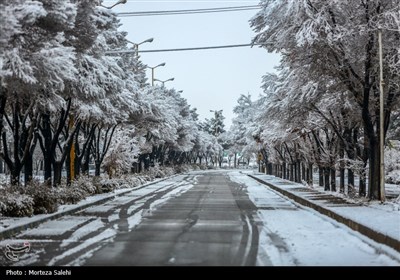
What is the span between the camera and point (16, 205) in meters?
15.9

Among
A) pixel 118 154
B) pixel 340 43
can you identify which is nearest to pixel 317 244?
pixel 340 43

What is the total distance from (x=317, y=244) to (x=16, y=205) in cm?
871

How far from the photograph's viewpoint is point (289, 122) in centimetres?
2678

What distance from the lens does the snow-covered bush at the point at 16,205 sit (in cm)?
1584

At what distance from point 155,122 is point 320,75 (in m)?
19.8

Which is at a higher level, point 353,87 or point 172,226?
point 353,87

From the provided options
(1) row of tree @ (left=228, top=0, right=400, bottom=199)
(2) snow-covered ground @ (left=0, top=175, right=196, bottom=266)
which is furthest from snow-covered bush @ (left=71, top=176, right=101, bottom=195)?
(1) row of tree @ (left=228, top=0, right=400, bottom=199)

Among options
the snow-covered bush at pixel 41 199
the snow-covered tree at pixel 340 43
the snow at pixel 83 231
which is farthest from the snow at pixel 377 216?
the snow-covered bush at pixel 41 199

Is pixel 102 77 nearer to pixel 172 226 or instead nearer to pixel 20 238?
pixel 172 226

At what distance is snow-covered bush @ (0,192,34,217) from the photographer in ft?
52.0

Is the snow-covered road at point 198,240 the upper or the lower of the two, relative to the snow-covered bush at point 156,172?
lower

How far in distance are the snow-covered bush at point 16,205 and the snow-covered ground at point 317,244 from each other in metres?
6.75

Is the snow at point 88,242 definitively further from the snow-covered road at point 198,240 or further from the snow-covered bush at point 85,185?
the snow-covered bush at point 85,185
